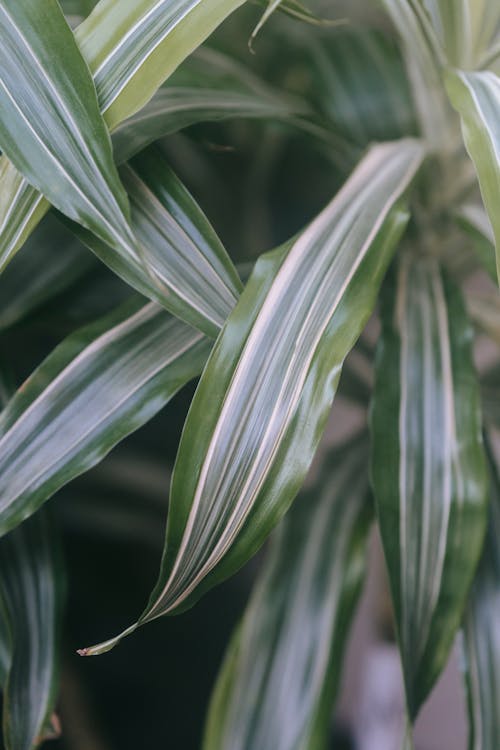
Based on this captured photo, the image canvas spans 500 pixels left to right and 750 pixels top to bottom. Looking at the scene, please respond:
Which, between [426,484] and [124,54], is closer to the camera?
[124,54]

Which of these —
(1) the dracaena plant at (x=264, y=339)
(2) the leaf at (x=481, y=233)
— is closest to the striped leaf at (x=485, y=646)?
(1) the dracaena plant at (x=264, y=339)

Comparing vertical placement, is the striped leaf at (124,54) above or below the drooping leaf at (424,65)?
above

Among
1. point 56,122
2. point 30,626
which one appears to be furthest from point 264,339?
point 30,626

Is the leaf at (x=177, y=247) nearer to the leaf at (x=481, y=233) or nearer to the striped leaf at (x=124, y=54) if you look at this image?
the striped leaf at (x=124, y=54)

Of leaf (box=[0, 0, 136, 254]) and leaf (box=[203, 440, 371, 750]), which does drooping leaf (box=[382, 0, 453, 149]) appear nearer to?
leaf (box=[0, 0, 136, 254])

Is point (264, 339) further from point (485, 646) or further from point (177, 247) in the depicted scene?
point (485, 646)

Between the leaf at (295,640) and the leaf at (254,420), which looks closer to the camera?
the leaf at (254,420)

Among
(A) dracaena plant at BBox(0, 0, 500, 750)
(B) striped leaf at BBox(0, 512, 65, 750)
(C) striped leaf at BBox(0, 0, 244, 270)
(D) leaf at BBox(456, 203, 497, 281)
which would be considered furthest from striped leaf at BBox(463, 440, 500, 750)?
(C) striped leaf at BBox(0, 0, 244, 270)
